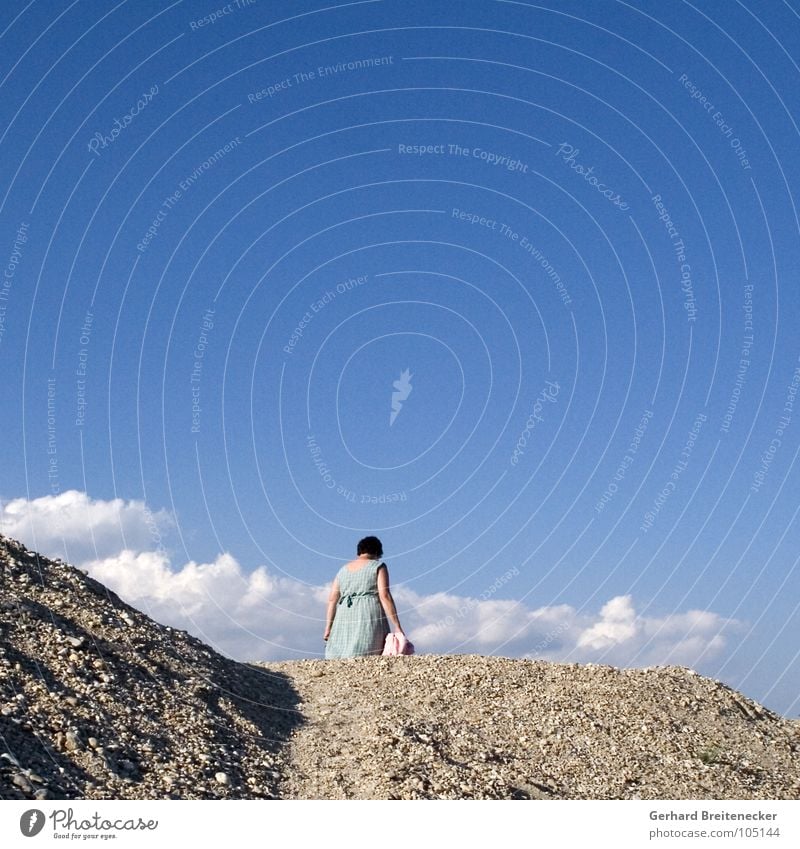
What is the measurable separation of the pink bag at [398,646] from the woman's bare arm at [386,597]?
111 millimetres

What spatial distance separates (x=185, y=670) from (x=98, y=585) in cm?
297

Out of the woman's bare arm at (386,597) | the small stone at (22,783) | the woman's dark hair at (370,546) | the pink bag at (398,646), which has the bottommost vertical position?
the small stone at (22,783)

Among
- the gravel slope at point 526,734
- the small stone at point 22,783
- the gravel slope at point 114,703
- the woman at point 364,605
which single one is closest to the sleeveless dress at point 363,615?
the woman at point 364,605

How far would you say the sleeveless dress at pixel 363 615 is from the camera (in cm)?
1614

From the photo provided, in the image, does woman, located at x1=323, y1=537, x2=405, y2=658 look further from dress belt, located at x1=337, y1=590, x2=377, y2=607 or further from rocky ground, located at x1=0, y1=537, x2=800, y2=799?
rocky ground, located at x1=0, y1=537, x2=800, y2=799

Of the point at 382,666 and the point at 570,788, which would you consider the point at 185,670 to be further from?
the point at 570,788

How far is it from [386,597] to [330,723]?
11.7 ft

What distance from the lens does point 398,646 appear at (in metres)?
16.0

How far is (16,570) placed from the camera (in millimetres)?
14570

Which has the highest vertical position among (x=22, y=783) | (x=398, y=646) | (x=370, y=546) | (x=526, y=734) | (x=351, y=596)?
(x=370, y=546)

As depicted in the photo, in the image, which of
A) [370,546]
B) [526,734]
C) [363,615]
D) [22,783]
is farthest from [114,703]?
[370,546]

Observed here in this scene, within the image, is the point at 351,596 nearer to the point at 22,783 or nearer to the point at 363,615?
the point at 363,615

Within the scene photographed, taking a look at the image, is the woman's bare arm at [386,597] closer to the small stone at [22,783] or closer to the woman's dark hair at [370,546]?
the woman's dark hair at [370,546]
